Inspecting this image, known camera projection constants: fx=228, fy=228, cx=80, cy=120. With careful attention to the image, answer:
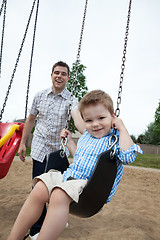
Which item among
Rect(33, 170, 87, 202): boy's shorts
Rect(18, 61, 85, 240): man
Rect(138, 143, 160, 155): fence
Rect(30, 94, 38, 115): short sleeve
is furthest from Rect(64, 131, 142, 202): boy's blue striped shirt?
Rect(138, 143, 160, 155): fence

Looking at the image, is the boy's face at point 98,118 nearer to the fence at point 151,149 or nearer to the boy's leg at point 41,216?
the boy's leg at point 41,216

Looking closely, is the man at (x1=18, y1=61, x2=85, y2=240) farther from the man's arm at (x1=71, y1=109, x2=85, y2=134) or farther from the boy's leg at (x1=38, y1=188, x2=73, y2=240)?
the boy's leg at (x1=38, y1=188, x2=73, y2=240)

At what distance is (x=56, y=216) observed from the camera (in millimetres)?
1273

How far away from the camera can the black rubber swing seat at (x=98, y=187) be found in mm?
1419

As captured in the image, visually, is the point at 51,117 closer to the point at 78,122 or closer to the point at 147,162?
the point at 78,122

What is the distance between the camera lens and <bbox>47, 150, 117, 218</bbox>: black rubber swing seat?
1419mm

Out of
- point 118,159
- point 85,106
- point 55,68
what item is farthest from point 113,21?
point 118,159

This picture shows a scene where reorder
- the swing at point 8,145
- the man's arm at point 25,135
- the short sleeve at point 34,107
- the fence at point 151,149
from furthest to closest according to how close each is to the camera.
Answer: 1. the fence at point 151,149
2. the man's arm at point 25,135
3. the short sleeve at point 34,107
4. the swing at point 8,145

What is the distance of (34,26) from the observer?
3477 mm

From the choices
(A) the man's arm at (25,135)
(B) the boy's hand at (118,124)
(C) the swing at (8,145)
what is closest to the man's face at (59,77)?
(A) the man's arm at (25,135)

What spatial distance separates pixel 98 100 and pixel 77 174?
55cm

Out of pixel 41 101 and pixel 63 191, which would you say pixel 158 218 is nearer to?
pixel 41 101

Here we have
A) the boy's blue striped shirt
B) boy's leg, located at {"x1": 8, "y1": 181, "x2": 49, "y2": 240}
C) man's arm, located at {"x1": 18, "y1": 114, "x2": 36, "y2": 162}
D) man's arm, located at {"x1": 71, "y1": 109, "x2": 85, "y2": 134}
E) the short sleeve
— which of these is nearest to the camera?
boy's leg, located at {"x1": 8, "y1": 181, "x2": 49, "y2": 240}

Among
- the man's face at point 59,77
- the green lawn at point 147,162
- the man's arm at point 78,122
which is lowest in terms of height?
the green lawn at point 147,162
